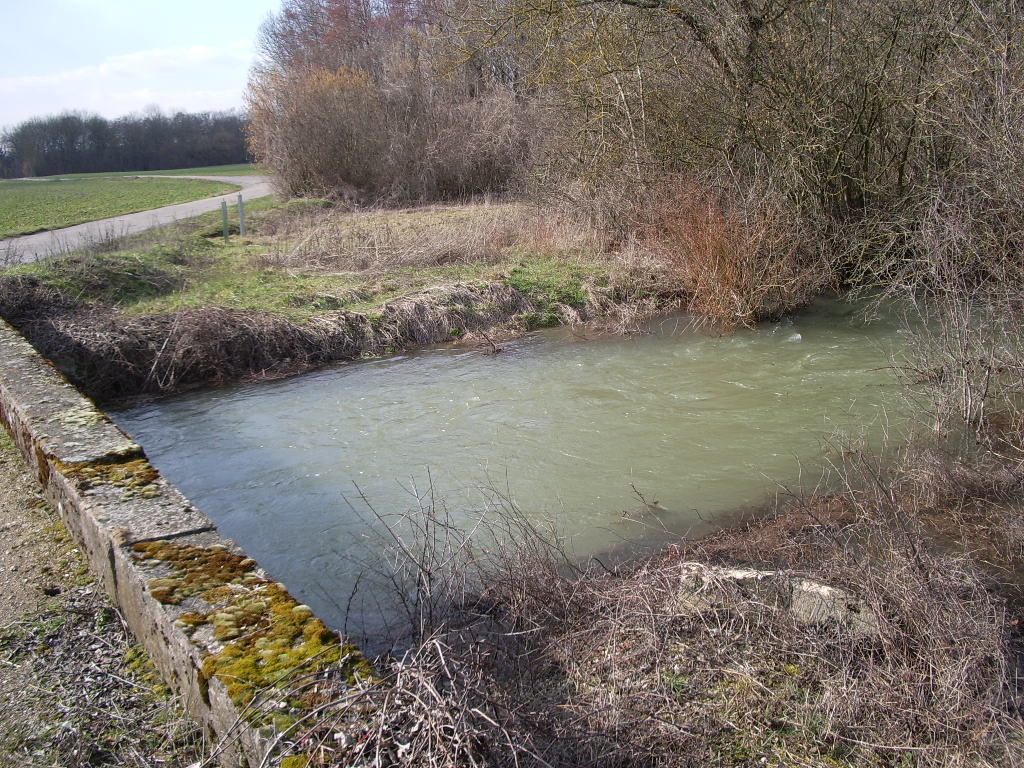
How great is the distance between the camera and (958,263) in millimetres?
8578

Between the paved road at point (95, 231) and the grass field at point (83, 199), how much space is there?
91cm

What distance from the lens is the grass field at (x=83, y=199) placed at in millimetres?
24359

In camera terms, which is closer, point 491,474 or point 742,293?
point 491,474

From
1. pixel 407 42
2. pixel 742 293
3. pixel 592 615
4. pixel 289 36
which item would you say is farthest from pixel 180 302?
pixel 289 36

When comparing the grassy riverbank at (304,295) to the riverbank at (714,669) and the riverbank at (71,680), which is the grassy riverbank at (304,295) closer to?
the riverbank at (71,680)

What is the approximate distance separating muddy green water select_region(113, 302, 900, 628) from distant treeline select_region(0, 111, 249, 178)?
60.1 m

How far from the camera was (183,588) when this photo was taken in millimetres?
3195

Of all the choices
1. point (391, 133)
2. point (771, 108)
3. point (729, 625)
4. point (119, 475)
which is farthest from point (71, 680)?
point (391, 133)

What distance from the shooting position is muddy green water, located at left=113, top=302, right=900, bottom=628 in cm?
655

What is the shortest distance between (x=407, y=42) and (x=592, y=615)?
Answer: 29.0 metres

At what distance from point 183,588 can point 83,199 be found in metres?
34.9

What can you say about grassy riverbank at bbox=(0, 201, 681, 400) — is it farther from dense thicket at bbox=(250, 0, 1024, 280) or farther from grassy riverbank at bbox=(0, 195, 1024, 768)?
dense thicket at bbox=(250, 0, 1024, 280)

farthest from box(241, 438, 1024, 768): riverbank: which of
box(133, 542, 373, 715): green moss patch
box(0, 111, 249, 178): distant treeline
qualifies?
box(0, 111, 249, 178): distant treeline

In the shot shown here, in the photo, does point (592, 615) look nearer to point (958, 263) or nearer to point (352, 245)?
point (958, 263)
